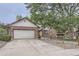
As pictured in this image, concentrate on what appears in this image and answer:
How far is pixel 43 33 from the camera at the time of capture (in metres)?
16.1

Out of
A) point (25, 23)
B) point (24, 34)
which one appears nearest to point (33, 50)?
point (24, 34)

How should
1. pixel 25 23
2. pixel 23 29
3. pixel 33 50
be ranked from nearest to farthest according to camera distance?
1. pixel 33 50
2. pixel 23 29
3. pixel 25 23

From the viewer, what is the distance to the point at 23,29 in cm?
1477

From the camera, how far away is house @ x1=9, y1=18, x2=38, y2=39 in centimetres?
1437

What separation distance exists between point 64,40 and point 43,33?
2.06 meters

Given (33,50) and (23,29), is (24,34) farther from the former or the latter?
(33,50)

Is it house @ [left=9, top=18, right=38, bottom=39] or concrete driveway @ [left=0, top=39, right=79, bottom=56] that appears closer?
concrete driveway @ [left=0, top=39, right=79, bottom=56]

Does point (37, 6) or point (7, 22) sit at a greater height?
point (37, 6)

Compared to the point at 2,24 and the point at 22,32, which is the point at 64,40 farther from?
the point at 2,24

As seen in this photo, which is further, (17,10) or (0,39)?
(0,39)

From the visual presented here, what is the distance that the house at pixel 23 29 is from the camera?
14366 millimetres

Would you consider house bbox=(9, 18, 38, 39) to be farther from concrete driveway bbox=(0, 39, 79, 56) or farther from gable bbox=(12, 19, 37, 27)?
concrete driveway bbox=(0, 39, 79, 56)

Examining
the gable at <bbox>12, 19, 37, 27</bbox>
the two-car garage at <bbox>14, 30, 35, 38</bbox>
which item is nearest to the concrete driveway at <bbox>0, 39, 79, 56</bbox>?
the two-car garage at <bbox>14, 30, 35, 38</bbox>

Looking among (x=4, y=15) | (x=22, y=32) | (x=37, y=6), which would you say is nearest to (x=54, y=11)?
(x=37, y=6)
